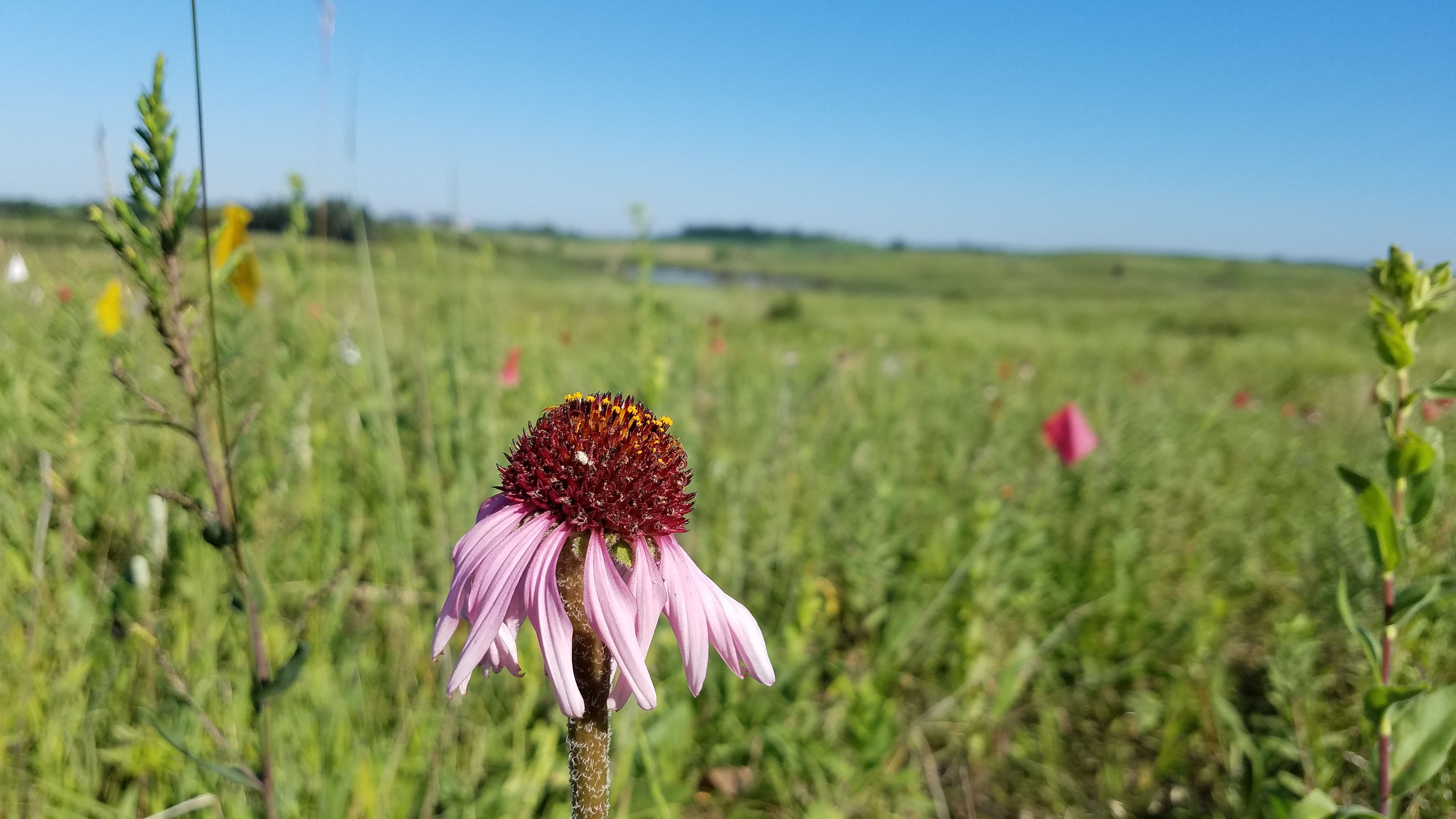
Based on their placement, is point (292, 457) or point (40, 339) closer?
point (292, 457)

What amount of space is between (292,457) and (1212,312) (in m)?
26.8

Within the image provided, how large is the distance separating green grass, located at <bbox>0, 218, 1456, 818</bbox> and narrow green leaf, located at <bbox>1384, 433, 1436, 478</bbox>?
485 millimetres

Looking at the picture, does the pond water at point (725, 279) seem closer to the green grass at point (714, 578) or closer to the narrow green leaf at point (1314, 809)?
the green grass at point (714, 578)

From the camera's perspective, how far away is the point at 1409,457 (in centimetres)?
96

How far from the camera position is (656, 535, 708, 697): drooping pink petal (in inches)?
24.7

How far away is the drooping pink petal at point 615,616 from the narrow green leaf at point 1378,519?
94 cm

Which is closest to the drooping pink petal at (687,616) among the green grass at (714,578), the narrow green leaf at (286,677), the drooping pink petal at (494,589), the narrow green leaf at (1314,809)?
the drooping pink petal at (494,589)

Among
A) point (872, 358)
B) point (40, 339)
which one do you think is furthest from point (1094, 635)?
point (872, 358)

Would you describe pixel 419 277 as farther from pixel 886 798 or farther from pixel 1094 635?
pixel 1094 635

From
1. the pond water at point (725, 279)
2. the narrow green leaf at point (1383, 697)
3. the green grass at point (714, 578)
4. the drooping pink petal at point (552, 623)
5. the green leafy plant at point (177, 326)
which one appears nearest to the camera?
the drooping pink petal at point (552, 623)

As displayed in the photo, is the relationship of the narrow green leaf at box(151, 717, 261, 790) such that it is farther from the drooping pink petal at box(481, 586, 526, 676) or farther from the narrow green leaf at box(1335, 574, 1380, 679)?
the narrow green leaf at box(1335, 574, 1380, 679)

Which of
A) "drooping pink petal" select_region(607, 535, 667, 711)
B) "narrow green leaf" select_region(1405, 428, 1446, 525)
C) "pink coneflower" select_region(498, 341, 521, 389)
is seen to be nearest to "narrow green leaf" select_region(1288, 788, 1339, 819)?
"narrow green leaf" select_region(1405, 428, 1446, 525)

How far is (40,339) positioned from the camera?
2389 mm

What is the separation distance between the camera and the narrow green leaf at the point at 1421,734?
0.98 meters
